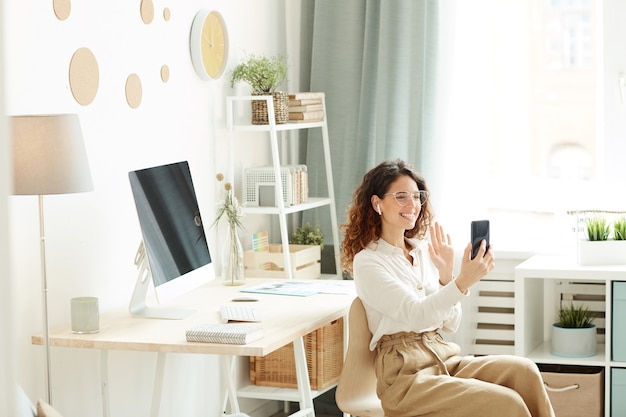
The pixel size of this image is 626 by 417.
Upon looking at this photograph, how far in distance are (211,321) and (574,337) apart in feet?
4.73

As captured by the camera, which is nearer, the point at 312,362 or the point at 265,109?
the point at 312,362

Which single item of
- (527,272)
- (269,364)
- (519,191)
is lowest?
(269,364)

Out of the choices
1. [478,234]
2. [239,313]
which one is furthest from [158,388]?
[478,234]

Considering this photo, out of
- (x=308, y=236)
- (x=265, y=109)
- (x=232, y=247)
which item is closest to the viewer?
(x=232, y=247)

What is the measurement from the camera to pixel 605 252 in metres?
3.21

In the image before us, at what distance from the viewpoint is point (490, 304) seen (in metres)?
3.69

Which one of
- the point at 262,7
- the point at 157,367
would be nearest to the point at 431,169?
the point at 262,7

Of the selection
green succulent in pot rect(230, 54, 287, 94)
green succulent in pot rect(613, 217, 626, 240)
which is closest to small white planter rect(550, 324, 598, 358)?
green succulent in pot rect(613, 217, 626, 240)

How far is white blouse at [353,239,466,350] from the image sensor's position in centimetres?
232

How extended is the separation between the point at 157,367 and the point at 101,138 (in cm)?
71

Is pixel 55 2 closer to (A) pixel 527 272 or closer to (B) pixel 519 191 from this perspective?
(A) pixel 527 272

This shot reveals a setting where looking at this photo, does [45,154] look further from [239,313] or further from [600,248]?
[600,248]

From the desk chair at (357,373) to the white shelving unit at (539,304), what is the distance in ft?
3.04

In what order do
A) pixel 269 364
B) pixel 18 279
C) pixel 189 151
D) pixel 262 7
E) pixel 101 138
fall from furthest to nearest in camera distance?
pixel 262 7 < pixel 269 364 < pixel 189 151 < pixel 101 138 < pixel 18 279
